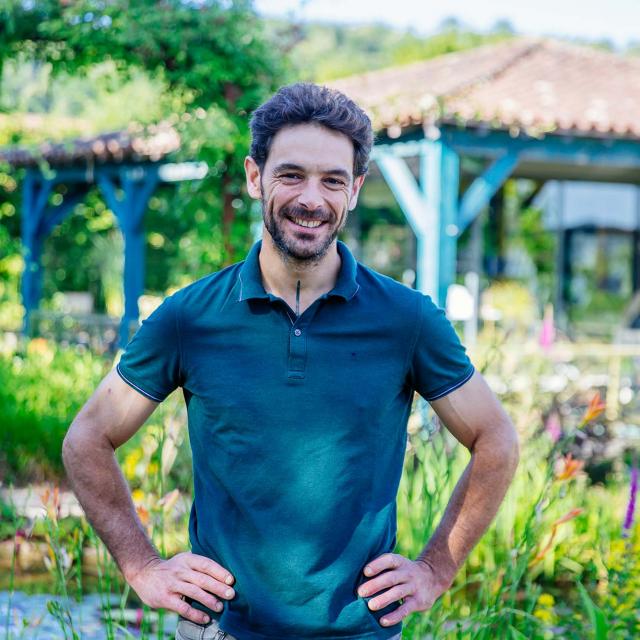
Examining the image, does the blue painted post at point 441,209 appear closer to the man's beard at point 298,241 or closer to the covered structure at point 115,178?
the covered structure at point 115,178

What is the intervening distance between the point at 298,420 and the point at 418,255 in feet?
28.0

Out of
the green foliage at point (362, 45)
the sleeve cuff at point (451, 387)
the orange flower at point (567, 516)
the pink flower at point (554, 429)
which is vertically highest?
the green foliage at point (362, 45)

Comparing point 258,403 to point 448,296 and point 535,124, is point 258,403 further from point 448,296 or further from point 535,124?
point 535,124

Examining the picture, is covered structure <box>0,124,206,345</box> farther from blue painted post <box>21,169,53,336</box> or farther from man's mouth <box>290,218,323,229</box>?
man's mouth <box>290,218,323,229</box>

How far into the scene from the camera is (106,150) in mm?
11867

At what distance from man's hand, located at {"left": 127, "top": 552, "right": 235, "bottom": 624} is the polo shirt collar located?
50 centimetres

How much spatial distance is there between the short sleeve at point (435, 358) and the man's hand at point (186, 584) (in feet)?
1.71

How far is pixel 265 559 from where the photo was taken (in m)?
1.79

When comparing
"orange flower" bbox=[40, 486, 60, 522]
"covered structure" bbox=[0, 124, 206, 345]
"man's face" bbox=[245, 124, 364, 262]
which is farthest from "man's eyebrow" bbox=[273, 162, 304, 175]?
"covered structure" bbox=[0, 124, 206, 345]

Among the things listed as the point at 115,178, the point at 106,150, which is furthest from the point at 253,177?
the point at 115,178

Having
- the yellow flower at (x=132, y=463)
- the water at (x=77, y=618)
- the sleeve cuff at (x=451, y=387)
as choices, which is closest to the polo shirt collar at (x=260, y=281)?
the sleeve cuff at (x=451, y=387)

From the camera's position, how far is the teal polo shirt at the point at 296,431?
1.78 meters

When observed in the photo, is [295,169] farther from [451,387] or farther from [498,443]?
[498,443]

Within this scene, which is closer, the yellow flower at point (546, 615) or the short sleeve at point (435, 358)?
the short sleeve at point (435, 358)
